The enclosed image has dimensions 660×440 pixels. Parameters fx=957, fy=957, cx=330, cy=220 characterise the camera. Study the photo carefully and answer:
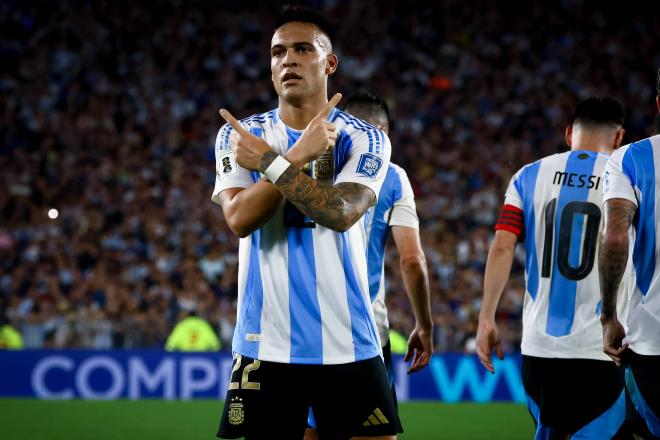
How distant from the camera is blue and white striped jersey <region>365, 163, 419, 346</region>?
5.05m

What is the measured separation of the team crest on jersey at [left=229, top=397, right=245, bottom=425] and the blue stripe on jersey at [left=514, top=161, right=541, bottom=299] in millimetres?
1848

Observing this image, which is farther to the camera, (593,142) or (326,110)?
(593,142)

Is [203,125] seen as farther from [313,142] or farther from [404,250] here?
[313,142]

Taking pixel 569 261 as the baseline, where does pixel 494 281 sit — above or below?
below

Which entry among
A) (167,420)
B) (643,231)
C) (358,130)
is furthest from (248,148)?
(167,420)

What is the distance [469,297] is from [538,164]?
1071 centimetres

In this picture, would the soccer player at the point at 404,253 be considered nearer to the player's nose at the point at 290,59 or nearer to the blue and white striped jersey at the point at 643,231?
the player's nose at the point at 290,59

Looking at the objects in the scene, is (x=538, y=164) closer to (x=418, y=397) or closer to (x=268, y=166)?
(x=268, y=166)

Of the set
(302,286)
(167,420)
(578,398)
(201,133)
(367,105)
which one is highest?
(201,133)

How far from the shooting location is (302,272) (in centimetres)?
354

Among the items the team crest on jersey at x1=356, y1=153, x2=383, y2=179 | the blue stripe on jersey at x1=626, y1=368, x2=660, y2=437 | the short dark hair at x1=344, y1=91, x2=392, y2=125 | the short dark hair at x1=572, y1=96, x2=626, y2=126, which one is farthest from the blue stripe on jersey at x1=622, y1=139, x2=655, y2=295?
the short dark hair at x1=344, y1=91, x2=392, y2=125

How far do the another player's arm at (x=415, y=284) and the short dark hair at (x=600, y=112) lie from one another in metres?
1.08

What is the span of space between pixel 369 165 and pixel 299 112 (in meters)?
0.38

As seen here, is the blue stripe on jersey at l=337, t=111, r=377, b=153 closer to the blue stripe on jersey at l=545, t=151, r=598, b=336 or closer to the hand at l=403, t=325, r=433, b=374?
the blue stripe on jersey at l=545, t=151, r=598, b=336
